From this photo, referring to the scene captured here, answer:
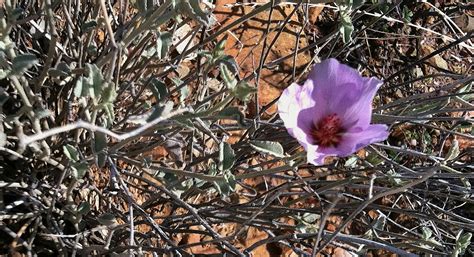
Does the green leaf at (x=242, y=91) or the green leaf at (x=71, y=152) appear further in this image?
the green leaf at (x=71, y=152)

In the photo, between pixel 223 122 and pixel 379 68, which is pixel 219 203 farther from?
pixel 379 68

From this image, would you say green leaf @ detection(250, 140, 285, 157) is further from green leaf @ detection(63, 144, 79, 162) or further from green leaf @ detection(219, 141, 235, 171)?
green leaf @ detection(63, 144, 79, 162)

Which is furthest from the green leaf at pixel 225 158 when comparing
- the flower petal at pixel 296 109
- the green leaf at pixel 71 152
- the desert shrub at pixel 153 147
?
the green leaf at pixel 71 152

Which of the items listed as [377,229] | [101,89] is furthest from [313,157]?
[377,229]

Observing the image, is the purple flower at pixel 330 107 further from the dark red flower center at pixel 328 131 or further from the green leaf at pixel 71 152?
the green leaf at pixel 71 152

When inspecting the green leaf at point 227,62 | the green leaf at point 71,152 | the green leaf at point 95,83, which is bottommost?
the green leaf at point 71,152

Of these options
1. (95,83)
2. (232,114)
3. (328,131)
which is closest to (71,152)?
(95,83)

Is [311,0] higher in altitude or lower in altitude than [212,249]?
higher
